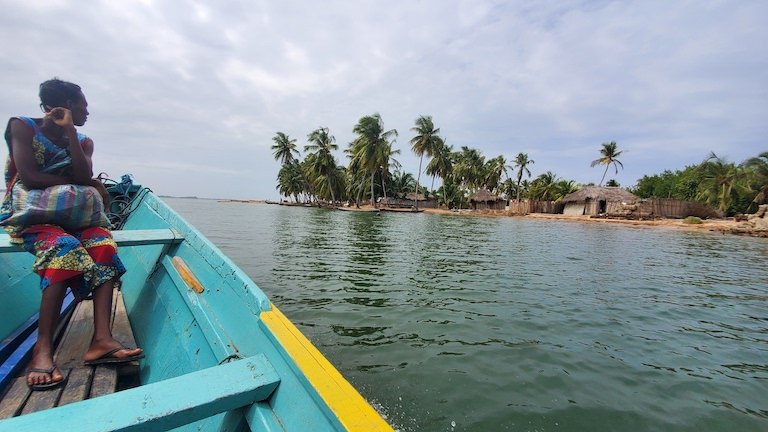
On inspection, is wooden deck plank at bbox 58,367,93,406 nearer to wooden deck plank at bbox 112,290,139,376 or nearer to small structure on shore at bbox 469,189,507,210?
wooden deck plank at bbox 112,290,139,376

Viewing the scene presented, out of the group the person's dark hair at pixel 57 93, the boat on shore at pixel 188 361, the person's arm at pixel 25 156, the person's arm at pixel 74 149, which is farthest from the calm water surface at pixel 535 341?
the person's dark hair at pixel 57 93

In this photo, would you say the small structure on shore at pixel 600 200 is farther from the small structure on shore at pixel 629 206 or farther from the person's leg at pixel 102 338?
the person's leg at pixel 102 338

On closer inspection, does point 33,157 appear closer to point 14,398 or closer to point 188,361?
point 14,398

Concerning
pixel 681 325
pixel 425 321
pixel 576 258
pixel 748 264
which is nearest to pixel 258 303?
pixel 425 321

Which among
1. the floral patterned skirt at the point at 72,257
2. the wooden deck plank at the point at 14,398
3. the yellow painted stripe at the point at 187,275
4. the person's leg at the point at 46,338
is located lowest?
the wooden deck plank at the point at 14,398

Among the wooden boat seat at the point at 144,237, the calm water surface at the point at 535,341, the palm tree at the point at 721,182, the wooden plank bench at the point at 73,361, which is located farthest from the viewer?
the palm tree at the point at 721,182

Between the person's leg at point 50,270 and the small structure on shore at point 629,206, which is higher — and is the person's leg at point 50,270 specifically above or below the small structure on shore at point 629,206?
below

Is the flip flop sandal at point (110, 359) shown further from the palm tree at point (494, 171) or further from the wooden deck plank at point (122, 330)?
the palm tree at point (494, 171)

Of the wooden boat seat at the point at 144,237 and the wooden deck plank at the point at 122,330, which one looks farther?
the wooden boat seat at the point at 144,237

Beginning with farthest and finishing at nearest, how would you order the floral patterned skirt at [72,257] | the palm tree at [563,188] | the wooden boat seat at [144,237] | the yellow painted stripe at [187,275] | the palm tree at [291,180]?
the palm tree at [291,180] → the palm tree at [563,188] → the wooden boat seat at [144,237] → the yellow painted stripe at [187,275] → the floral patterned skirt at [72,257]

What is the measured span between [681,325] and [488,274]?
3308 mm

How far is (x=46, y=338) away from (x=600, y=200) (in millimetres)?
42442

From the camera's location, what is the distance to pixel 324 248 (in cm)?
1070

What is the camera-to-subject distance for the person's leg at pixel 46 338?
1.67 metres
